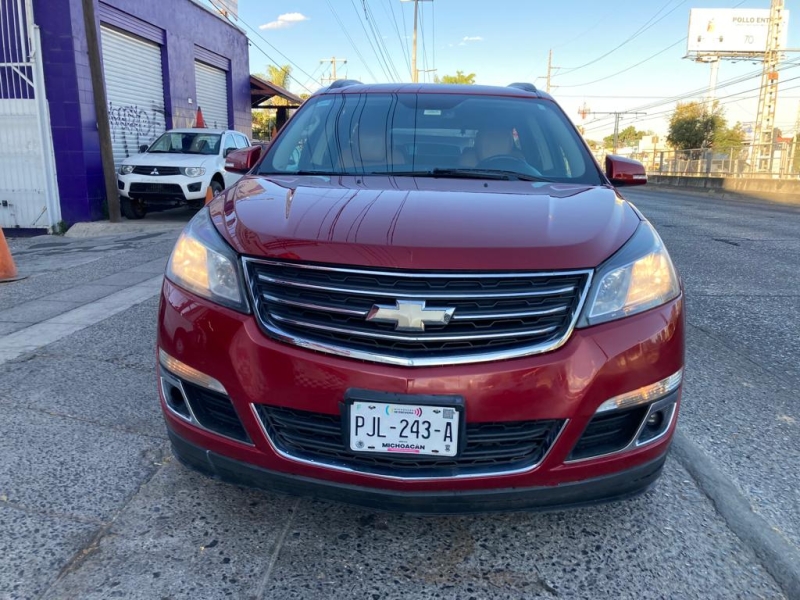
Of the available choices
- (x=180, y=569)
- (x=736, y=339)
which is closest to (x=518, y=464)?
(x=180, y=569)

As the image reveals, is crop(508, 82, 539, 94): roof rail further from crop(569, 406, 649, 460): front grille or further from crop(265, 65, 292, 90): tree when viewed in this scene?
crop(265, 65, 292, 90): tree

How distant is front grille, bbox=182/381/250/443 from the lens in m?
1.96

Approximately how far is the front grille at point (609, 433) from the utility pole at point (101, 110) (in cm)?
1096

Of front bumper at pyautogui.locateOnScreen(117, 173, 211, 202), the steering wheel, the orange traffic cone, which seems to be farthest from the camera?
A: front bumper at pyautogui.locateOnScreen(117, 173, 211, 202)

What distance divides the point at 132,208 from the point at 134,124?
9.63ft

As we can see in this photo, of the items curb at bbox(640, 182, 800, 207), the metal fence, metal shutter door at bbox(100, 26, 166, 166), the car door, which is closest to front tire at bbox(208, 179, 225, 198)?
the car door

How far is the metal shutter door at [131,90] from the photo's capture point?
1269cm

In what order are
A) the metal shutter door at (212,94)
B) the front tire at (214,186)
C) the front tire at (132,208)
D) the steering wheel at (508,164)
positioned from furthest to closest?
the metal shutter door at (212,94), the front tire at (132,208), the front tire at (214,186), the steering wheel at (508,164)

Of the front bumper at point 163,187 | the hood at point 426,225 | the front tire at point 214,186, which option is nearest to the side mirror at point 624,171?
the hood at point 426,225

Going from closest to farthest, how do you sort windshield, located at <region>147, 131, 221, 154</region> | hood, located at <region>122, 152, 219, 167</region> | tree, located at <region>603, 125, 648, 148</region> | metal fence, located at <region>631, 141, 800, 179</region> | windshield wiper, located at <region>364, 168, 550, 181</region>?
windshield wiper, located at <region>364, 168, 550, 181</region>
hood, located at <region>122, 152, 219, 167</region>
windshield, located at <region>147, 131, 221, 154</region>
metal fence, located at <region>631, 141, 800, 179</region>
tree, located at <region>603, 125, 648, 148</region>

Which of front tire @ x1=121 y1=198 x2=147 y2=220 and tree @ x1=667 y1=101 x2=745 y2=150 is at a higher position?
tree @ x1=667 y1=101 x2=745 y2=150

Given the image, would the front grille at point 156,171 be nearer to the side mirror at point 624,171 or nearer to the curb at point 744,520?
the side mirror at point 624,171

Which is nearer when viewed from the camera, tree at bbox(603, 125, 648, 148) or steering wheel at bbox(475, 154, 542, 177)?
steering wheel at bbox(475, 154, 542, 177)

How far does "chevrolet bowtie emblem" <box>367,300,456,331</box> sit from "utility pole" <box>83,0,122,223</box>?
1068 centimetres
